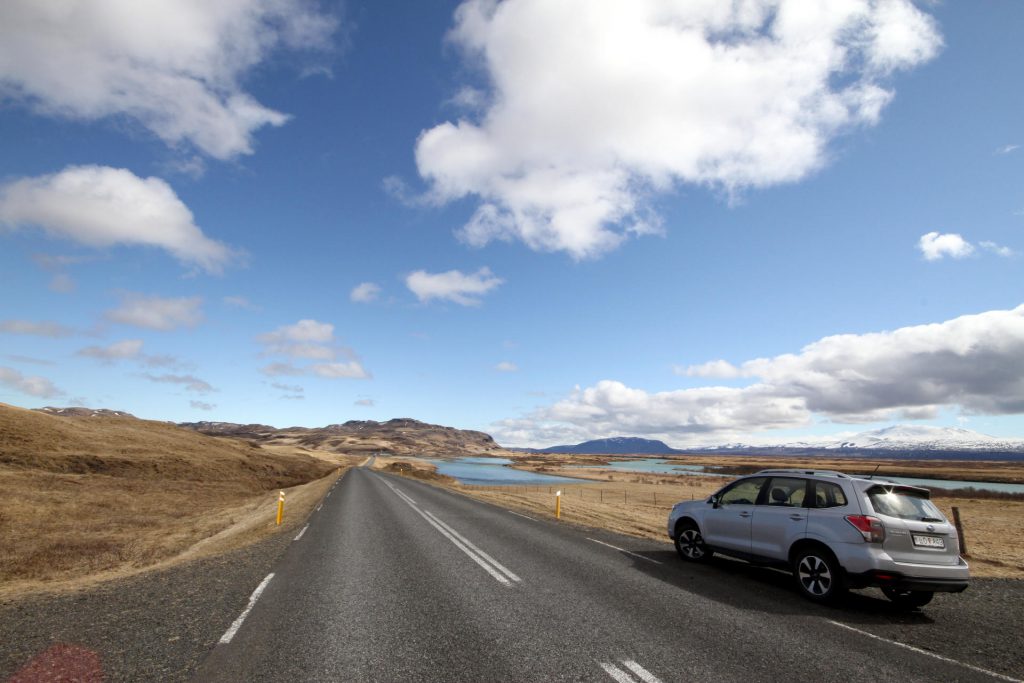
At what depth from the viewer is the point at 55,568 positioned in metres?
14.5

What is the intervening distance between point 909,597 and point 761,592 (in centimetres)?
260

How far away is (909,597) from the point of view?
878 centimetres

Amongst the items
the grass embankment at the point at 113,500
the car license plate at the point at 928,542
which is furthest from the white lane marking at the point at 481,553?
the car license plate at the point at 928,542

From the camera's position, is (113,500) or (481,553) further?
(113,500)

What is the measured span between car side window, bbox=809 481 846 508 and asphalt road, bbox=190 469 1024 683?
1.63 metres

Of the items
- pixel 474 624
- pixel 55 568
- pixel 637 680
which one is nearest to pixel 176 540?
pixel 55 568

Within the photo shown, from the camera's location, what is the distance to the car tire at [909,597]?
8414 mm

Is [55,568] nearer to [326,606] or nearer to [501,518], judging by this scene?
[326,606]

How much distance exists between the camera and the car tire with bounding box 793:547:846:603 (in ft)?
26.9

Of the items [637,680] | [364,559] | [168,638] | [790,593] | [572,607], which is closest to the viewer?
[637,680]

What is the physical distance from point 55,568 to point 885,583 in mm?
20638

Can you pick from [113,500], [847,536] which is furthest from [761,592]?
[113,500]

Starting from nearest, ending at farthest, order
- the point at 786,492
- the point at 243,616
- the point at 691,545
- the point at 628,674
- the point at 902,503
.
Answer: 1. the point at 628,674
2. the point at 243,616
3. the point at 902,503
4. the point at 786,492
5. the point at 691,545

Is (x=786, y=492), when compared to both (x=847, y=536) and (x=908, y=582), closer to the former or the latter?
(x=847, y=536)
